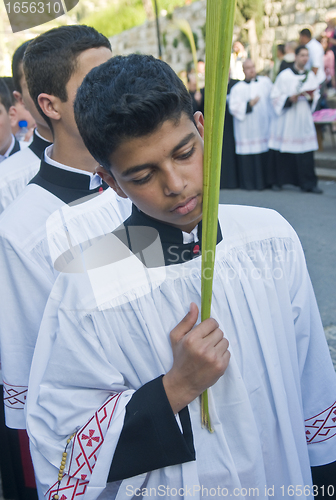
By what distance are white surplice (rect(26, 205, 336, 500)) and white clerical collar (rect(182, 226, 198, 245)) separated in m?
0.05

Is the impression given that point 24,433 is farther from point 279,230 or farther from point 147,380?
point 279,230

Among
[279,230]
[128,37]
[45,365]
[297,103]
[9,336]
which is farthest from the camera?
[128,37]

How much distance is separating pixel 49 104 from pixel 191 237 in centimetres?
86

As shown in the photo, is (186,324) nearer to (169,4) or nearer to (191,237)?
(191,237)

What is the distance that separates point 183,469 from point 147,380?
0.22 metres

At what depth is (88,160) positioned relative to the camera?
5.84 feet

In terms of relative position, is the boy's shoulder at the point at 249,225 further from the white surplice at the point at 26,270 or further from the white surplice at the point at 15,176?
the white surplice at the point at 15,176

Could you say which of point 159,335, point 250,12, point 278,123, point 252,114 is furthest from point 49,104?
point 250,12

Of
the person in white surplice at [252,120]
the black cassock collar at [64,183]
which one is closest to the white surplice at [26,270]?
the black cassock collar at [64,183]

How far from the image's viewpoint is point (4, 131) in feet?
9.33

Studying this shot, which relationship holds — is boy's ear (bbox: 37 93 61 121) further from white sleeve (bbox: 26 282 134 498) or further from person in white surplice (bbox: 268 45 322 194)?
person in white surplice (bbox: 268 45 322 194)

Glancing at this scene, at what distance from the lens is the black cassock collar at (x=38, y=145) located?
2.30 m

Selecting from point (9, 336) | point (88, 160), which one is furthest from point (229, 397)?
point (88, 160)

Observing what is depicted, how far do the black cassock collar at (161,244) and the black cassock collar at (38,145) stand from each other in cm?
122
